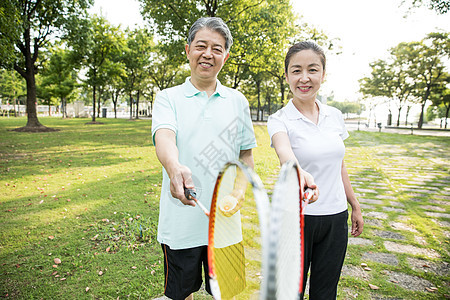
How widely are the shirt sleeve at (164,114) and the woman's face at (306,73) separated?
88 cm

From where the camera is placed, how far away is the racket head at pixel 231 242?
1.17 m

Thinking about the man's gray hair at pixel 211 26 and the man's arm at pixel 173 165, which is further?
the man's gray hair at pixel 211 26

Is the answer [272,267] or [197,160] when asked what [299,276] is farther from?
[197,160]

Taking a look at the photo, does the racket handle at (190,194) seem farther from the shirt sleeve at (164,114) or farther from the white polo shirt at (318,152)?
the white polo shirt at (318,152)

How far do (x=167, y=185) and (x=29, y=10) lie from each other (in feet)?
71.9

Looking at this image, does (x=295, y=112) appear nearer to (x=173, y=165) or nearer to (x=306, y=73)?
(x=306, y=73)

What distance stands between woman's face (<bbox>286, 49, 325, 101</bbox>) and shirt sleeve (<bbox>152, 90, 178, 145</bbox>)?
879 mm

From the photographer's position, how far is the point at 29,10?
17.5 metres

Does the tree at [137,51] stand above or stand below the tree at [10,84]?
above

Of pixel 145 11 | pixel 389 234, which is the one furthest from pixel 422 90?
pixel 389 234

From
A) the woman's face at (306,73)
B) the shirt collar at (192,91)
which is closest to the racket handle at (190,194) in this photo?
the shirt collar at (192,91)

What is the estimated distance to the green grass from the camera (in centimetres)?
322

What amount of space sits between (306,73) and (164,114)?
1009mm

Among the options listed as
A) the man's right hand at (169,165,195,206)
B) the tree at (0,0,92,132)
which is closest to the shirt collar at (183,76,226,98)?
the man's right hand at (169,165,195,206)
